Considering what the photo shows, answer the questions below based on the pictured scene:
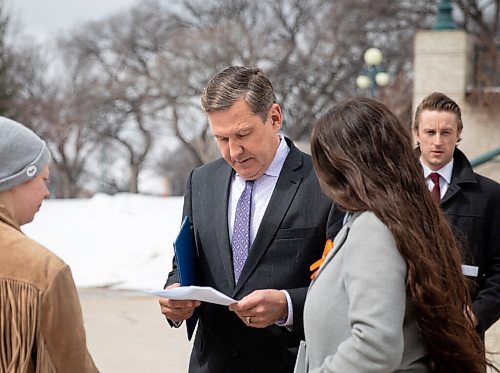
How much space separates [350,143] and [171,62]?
126 ft

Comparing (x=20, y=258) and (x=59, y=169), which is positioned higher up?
(x=20, y=258)

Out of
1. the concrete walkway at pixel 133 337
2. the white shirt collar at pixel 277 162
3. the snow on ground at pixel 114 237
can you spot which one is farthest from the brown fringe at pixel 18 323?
the snow on ground at pixel 114 237

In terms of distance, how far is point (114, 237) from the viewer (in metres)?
14.6

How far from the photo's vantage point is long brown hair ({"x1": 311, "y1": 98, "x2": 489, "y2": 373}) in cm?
218

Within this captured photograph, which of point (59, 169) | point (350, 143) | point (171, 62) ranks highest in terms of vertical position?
point (350, 143)

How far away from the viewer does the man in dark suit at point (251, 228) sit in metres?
3.09

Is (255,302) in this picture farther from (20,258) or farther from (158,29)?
(158,29)

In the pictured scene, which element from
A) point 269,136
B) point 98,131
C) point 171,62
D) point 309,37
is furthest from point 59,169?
point 269,136

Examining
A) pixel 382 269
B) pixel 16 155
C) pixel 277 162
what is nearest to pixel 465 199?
pixel 277 162

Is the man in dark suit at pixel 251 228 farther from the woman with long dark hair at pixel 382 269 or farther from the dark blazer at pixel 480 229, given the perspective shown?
the dark blazer at pixel 480 229

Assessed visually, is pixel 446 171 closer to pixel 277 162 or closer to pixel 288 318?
pixel 277 162

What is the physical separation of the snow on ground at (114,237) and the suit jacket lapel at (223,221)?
29.3 ft

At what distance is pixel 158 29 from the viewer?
1734 inches

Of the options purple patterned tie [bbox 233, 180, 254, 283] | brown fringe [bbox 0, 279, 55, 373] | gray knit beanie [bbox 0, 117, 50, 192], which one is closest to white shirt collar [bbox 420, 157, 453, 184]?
purple patterned tie [bbox 233, 180, 254, 283]
